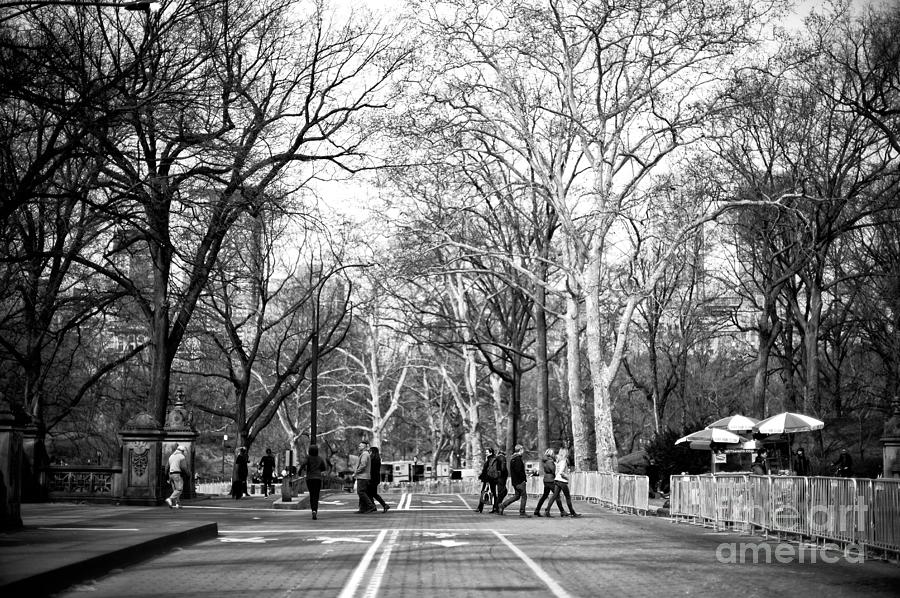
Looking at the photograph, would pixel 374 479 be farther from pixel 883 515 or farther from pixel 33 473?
pixel 883 515

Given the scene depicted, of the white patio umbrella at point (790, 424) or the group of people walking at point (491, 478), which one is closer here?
the group of people walking at point (491, 478)

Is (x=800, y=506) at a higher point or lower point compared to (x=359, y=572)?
higher

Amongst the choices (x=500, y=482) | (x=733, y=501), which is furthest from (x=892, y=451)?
(x=500, y=482)

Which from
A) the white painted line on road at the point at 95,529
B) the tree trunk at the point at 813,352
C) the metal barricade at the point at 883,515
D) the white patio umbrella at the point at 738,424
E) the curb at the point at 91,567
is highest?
the tree trunk at the point at 813,352

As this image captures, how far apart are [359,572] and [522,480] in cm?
1594

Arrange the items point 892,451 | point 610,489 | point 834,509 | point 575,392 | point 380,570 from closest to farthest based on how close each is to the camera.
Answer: point 380,570
point 834,509
point 892,451
point 610,489
point 575,392

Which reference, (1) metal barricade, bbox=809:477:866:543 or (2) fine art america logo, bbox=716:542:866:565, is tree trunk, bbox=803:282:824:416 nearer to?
(2) fine art america logo, bbox=716:542:866:565

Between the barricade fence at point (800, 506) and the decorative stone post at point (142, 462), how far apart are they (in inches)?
580

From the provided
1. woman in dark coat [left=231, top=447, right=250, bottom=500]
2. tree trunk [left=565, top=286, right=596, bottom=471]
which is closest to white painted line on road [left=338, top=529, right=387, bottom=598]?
→ tree trunk [left=565, top=286, right=596, bottom=471]

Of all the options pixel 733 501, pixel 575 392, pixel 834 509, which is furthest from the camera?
pixel 575 392

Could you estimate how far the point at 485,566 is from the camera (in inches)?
555

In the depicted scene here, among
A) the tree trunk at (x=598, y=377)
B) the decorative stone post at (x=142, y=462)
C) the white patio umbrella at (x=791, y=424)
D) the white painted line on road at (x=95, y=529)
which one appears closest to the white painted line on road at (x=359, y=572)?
the white painted line on road at (x=95, y=529)

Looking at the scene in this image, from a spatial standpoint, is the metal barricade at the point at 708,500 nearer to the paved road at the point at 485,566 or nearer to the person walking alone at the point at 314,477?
the paved road at the point at 485,566

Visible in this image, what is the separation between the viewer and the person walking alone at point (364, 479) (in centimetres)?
2947
